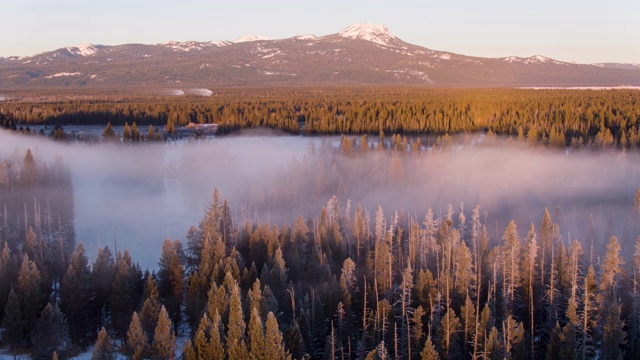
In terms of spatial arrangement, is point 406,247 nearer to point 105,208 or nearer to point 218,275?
point 218,275

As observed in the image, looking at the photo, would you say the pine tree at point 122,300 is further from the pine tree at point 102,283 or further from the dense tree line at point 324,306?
the pine tree at point 102,283

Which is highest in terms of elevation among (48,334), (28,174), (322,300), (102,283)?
(28,174)

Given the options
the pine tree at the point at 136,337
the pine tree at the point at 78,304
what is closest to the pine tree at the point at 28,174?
the pine tree at the point at 78,304

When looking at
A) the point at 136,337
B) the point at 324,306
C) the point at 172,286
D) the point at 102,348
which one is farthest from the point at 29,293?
the point at 324,306

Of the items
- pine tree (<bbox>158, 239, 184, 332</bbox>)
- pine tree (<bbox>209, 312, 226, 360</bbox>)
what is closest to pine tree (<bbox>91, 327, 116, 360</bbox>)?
pine tree (<bbox>209, 312, 226, 360</bbox>)

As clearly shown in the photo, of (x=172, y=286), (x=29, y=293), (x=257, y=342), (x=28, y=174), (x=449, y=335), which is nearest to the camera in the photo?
(x=257, y=342)

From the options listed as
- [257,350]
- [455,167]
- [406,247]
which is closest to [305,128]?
[455,167]

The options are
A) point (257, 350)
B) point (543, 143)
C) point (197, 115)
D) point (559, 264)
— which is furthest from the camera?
point (197, 115)

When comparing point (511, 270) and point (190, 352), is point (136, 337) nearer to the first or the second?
point (190, 352)
